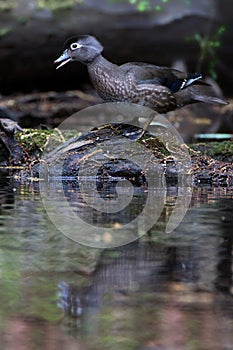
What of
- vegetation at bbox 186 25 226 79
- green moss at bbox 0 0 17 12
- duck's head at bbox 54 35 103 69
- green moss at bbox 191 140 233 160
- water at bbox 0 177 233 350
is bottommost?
water at bbox 0 177 233 350

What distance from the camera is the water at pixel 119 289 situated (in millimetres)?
2602

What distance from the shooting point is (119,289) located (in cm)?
320

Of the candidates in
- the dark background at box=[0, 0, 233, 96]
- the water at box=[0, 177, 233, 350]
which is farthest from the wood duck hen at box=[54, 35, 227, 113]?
the dark background at box=[0, 0, 233, 96]

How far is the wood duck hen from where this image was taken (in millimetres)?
6703

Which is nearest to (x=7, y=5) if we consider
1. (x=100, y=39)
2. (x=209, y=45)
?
(x=100, y=39)

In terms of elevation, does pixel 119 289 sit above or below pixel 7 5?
below

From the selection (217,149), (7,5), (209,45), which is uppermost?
(7,5)

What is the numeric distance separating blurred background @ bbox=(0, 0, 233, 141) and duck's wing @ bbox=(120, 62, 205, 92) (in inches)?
170

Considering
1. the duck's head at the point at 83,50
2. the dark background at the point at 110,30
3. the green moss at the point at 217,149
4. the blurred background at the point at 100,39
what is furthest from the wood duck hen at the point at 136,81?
the dark background at the point at 110,30

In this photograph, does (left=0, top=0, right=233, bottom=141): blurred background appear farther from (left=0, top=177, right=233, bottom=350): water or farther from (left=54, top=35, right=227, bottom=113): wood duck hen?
(left=0, top=177, right=233, bottom=350): water

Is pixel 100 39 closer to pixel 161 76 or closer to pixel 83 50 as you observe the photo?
pixel 83 50

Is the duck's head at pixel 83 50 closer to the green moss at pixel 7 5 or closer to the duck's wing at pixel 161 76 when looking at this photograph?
the duck's wing at pixel 161 76

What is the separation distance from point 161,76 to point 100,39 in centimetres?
639

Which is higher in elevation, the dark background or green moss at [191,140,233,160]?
the dark background
